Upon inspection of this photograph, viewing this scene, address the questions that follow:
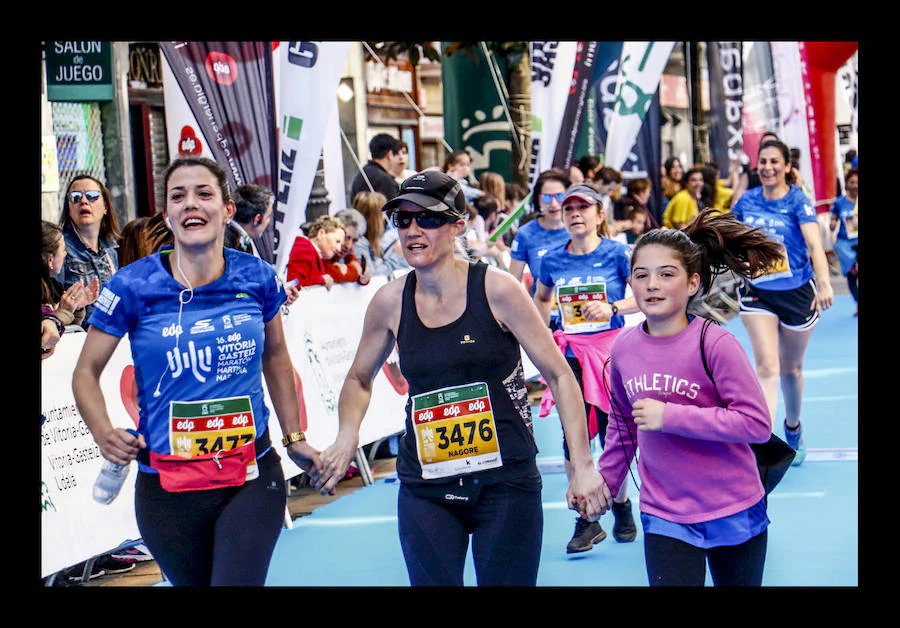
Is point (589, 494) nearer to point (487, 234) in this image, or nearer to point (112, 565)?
point (112, 565)

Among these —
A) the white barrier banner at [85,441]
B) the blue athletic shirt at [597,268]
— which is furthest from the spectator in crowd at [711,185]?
the blue athletic shirt at [597,268]

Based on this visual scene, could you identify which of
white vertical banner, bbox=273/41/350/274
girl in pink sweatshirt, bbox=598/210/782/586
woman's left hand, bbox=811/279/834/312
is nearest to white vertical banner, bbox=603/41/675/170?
woman's left hand, bbox=811/279/834/312

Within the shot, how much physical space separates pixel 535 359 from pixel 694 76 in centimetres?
2198

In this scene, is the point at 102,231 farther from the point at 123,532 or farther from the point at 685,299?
the point at 685,299

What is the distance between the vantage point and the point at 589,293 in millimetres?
7191

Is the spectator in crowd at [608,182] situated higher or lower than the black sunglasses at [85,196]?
higher

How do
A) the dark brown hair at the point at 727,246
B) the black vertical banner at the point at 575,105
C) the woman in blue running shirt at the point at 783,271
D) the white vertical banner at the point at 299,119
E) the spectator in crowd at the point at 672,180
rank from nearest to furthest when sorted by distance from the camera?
1. the dark brown hair at the point at 727,246
2. the white vertical banner at the point at 299,119
3. the woman in blue running shirt at the point at 783,271
4. the black vertical banner at the point at 575,105
5. the spectator in crowd at the point at 672,180

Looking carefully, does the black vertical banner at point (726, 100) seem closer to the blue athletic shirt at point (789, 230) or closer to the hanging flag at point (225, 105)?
the blue athletic shirt at point (789, 230)

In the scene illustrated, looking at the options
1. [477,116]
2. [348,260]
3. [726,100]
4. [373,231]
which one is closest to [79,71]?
[373,231]

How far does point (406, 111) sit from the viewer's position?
2802cm

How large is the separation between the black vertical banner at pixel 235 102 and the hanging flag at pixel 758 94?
12572mm

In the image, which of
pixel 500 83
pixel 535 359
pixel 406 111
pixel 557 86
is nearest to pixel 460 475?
pixel 535 359

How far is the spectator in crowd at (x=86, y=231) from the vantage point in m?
7.51

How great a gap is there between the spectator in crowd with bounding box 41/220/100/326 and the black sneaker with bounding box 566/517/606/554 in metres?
2.81
